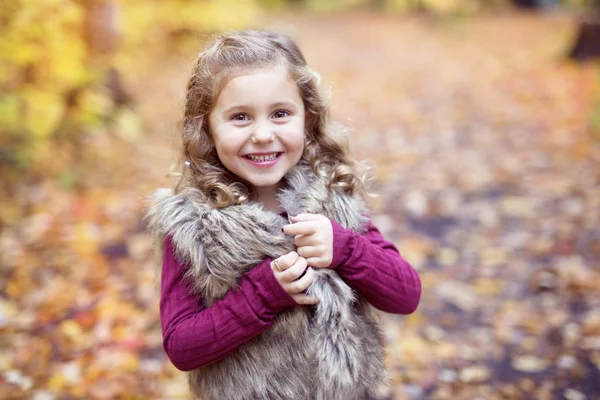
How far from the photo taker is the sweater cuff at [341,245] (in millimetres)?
1681

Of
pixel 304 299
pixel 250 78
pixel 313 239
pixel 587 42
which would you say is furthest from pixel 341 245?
pixel 587 42

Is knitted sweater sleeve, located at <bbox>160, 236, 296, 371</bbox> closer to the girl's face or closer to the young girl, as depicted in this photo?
the young girl

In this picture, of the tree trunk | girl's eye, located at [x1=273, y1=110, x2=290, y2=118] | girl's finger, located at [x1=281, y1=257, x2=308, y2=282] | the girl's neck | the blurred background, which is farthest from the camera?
the tree trunk

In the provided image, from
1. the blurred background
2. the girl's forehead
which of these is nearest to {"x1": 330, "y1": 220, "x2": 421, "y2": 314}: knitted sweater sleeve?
the girl's forehead

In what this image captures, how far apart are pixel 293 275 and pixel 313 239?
13cm

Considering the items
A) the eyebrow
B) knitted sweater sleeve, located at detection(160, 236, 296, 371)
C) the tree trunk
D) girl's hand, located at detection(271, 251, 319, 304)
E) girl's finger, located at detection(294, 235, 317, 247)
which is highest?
the eyebrow

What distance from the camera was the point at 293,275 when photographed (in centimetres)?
161

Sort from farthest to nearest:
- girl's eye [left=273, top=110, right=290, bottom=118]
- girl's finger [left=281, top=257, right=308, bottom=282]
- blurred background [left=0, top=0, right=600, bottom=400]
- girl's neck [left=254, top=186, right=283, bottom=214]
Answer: blurred background [left=0, top=0, right=600, bottom=400], girl's neck [left=254, top=186, right=283, bottom=214], girl's eye [left=273, top=110, right=290, bottom=118], girl's finger [left=281, top=257, right=308, bottom=282]

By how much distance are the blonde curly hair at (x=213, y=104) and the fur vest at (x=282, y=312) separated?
71 mm

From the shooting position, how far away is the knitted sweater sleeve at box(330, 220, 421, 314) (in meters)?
1.70

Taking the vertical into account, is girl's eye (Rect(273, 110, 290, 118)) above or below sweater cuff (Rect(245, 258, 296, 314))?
above

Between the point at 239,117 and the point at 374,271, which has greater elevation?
the point at 239,117

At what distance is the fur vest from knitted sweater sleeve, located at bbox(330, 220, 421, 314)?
5 cm

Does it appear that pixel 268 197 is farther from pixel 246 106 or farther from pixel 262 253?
pixel 246 106
